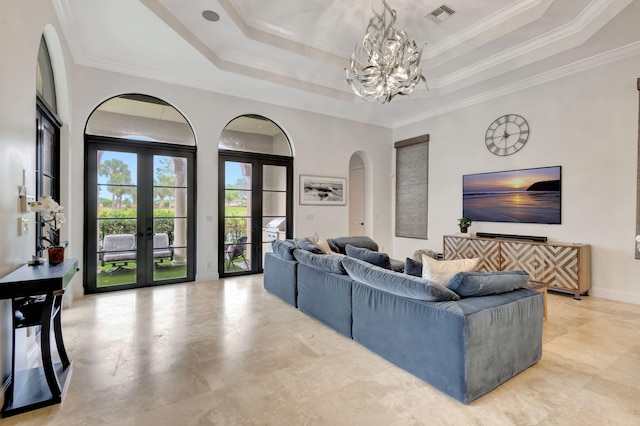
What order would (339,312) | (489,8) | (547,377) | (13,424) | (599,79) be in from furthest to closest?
(599,79)
(489,8)
(339,312)
(547,377)
(13,424)

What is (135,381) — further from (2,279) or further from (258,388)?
(2,279)

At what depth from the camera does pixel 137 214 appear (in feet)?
16.8

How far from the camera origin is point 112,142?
4910 millimetres

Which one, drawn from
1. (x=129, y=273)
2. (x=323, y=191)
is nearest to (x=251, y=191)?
(x=323, y=191)

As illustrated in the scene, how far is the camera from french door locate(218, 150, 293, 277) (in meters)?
5.96

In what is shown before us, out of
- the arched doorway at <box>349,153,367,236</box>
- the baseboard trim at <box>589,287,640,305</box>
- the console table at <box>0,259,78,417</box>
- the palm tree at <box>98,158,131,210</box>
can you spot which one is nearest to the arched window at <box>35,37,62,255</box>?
the palm tree at <box>98,158,131,210</box>

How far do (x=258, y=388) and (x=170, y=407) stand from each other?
23.2 inches

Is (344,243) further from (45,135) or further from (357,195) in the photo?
(45,135)

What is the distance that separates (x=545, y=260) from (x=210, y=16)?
19.3ft

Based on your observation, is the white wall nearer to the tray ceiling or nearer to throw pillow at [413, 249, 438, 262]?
the tray ceiling

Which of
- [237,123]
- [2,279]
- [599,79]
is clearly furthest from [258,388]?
[599,79]

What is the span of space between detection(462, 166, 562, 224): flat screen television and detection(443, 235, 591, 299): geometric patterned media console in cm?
61

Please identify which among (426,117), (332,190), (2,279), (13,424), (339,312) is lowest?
(13,424)

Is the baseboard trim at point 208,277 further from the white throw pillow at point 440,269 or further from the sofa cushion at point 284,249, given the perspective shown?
the white throw pillow at point 440,269
